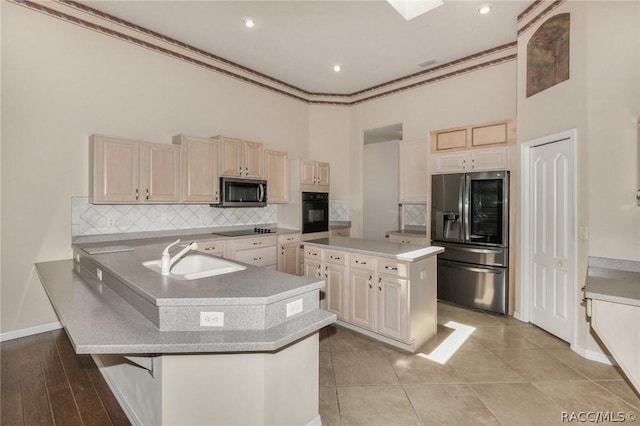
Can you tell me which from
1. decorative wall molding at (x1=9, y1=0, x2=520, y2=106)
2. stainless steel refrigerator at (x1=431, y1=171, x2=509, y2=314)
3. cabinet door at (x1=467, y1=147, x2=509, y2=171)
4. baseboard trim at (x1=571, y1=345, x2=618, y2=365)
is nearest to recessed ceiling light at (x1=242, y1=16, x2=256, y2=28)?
decorative wall molding at (x1=9, y1=0, x2=520, y2=106)

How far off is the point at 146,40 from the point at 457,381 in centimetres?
518

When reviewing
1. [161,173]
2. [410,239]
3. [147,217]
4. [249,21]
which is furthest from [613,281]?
[147,217]

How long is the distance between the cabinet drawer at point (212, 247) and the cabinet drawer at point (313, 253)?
1.19 meters

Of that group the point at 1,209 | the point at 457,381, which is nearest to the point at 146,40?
the point at 1,209

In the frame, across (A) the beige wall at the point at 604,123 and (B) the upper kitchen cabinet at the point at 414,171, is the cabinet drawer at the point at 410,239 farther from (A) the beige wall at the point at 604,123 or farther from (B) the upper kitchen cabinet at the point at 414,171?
(A) the beige wall at the point at 604,123

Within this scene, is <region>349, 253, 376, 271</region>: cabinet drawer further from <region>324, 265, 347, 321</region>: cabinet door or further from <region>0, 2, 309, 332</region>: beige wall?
<region>0, 2, 309, 332</region>: beige wall

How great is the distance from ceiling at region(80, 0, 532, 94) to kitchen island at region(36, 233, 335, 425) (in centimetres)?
324

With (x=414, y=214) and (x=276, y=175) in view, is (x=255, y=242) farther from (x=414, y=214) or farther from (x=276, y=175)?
(x=414, y=214)

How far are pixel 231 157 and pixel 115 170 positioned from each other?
1467mm

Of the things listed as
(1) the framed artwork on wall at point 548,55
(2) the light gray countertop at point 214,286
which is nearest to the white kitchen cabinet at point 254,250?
(2) the light gray countertop at point 214,286

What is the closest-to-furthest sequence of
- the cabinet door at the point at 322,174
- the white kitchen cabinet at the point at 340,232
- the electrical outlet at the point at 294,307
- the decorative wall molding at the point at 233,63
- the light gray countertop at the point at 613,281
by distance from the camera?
the electrical outlet at the point at 294,307 → the light gray countertop at the point at 613,281 → the decorative wall molding at the point at 233,63 → the cabinet door at the point at 322,174 → the white kitchen cabinet at the point at 340,232

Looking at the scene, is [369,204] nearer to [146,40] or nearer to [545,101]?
[545,101]

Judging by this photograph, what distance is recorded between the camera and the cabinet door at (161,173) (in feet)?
12.0

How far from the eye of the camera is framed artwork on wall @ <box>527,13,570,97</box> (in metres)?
3.06
